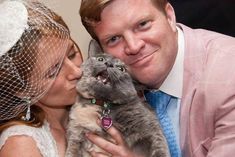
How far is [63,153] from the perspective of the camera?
4.70 ft

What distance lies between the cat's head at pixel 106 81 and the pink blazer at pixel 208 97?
7.9 inches

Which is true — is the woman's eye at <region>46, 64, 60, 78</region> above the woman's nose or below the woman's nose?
below

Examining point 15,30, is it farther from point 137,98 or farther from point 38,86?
point 137,98

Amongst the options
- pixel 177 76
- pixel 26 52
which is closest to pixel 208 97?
pixel 177 76

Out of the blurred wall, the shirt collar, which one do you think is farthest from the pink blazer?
Answer: the blurred wall

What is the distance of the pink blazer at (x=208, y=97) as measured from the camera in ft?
4.15

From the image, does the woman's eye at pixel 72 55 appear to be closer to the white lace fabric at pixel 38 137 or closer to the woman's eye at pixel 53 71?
the woman's eye at pixel 53 71

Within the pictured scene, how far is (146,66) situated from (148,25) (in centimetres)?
14

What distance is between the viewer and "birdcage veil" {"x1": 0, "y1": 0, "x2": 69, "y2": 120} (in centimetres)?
123

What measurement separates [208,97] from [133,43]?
0.30m

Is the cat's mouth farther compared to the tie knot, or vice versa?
the tie knot

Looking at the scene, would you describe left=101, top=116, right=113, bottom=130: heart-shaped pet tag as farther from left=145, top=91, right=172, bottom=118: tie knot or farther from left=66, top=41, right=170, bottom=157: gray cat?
left=145, top=91, right=172, bottom=118: tie knot

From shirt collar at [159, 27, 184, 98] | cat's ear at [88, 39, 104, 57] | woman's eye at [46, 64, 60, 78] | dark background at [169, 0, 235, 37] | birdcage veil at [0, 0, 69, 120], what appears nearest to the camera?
birdcage veil at [0, 0, 69, 120]

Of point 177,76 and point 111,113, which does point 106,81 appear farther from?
point 177,76
